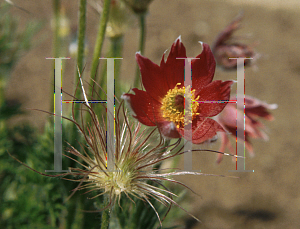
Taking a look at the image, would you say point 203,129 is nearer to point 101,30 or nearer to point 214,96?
point 214,96

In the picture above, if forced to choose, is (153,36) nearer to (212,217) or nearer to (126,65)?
(126,65)

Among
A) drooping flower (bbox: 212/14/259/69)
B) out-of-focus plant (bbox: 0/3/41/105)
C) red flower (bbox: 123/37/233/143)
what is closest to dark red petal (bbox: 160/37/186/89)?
red flower (bbox: 123/37/233/143)

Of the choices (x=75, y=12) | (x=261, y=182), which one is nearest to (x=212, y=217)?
(x=261, y=182)

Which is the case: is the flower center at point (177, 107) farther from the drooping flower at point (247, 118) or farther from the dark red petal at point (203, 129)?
the drooping flower at point (247, 118)

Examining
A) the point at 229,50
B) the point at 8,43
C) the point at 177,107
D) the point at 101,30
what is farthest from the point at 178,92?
the point at 8,43

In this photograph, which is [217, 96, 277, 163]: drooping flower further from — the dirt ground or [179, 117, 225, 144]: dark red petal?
the dirt ground
